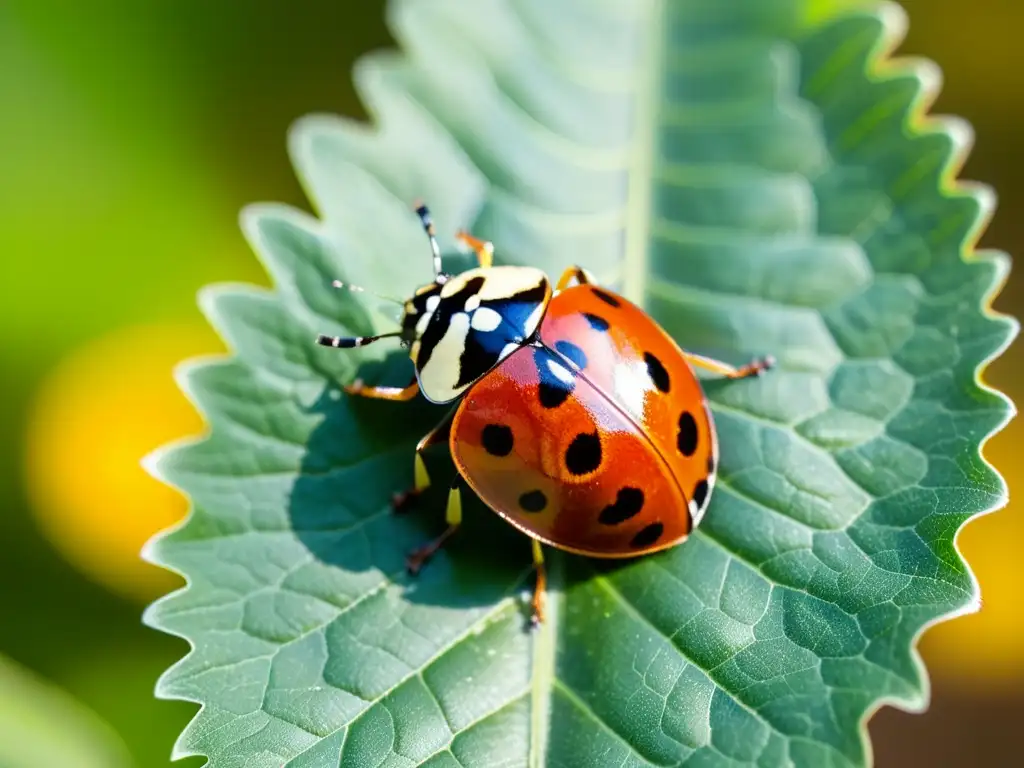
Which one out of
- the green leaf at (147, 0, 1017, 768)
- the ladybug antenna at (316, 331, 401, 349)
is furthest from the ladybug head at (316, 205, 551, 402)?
the green leaf at (147, 0, 1017, 768)

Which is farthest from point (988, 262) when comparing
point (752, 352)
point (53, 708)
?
point (53, 708)

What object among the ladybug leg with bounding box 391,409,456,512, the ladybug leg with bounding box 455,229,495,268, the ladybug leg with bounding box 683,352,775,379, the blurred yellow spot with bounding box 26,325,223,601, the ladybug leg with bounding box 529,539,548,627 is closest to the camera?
the ladybug leg with bounding box 529,539,548,627

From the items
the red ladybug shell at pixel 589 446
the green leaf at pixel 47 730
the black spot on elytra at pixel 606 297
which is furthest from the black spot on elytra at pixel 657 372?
the green leaf at pixel 47 730

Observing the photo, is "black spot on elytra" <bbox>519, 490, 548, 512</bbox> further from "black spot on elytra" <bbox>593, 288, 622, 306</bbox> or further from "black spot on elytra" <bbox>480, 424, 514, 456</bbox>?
"black spot on elytra" <bbox>593, 288, 622, 306</bbox>

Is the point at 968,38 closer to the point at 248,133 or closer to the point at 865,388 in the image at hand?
the point at 865,388

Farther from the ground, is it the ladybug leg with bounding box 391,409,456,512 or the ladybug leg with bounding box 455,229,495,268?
the ladybug leg with bounding box 455,229,495,268

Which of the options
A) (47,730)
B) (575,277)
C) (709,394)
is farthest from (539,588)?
(47,730)

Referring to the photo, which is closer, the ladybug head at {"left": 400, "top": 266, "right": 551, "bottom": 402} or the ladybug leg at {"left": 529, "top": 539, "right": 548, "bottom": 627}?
the ladybug leg at {"left": 529, "top": 539, "right": 548, "bottom": 627}
